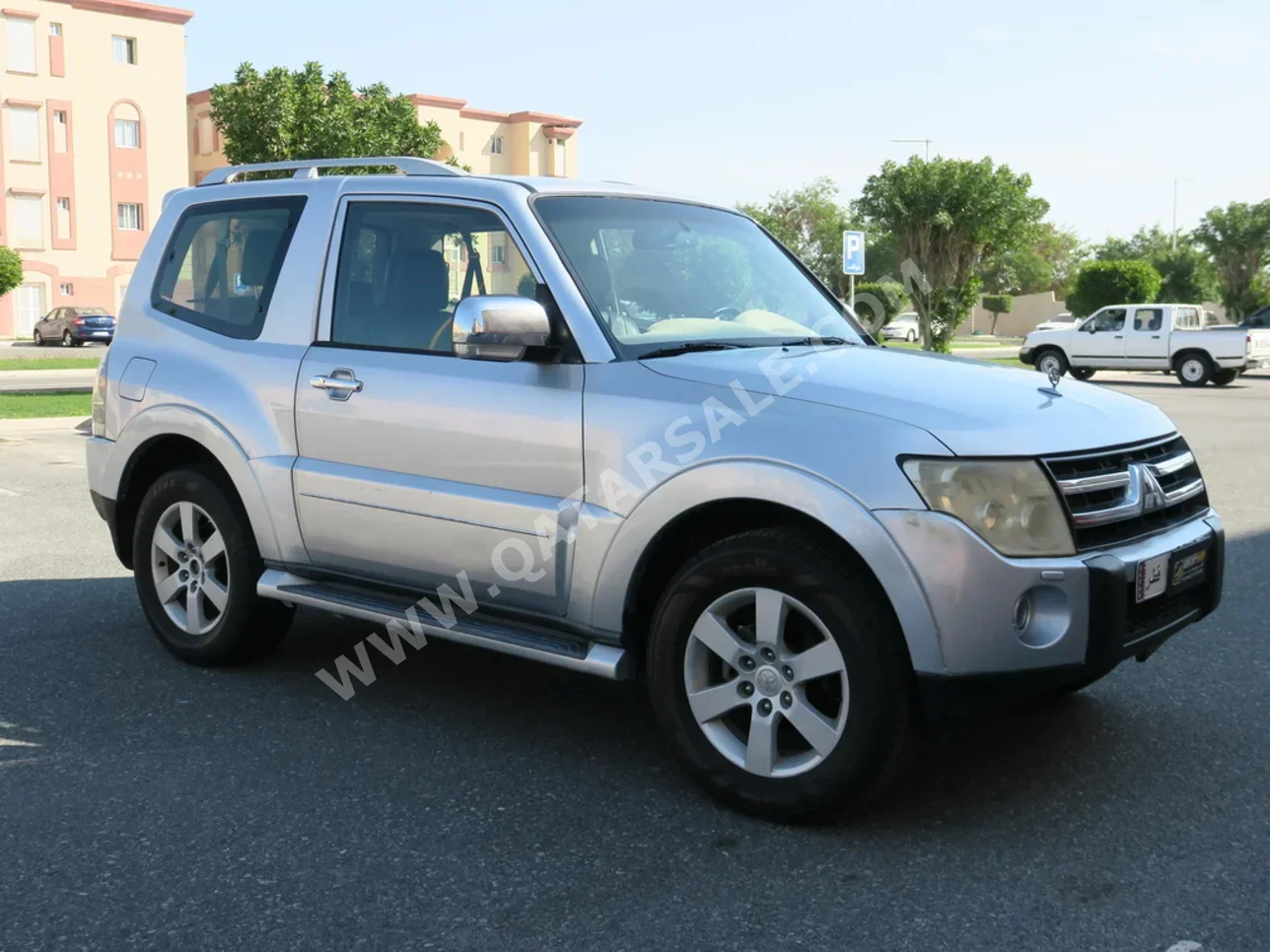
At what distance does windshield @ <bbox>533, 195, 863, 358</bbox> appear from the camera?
4.50m

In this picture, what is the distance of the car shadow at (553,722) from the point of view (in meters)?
4.15

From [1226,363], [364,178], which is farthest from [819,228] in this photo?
[364,178]

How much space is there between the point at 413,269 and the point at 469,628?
4.40 ft

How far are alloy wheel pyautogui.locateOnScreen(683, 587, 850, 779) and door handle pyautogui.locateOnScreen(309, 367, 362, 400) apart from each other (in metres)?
1.62

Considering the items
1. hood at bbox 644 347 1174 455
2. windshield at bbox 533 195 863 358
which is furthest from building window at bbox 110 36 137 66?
hood at bbox 644 347 1174 455

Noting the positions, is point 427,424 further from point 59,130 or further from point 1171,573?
point 59,130

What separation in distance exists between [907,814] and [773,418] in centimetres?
122

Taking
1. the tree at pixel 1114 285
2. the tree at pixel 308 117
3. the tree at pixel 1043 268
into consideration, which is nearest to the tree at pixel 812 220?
the tree at pixel 1043 268

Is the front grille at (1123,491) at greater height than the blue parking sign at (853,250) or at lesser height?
lesser

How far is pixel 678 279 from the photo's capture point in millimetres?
4766

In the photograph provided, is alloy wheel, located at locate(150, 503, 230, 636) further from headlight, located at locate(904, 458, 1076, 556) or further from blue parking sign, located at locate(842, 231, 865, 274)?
blue parking sign, located at locate(842, 231, 865, 274)

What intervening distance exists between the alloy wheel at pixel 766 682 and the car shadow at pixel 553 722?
0.24m

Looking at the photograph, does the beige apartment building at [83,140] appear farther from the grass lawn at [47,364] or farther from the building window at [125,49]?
the grass lawn at [47,364]

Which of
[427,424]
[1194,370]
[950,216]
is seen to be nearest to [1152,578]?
[427,424]
